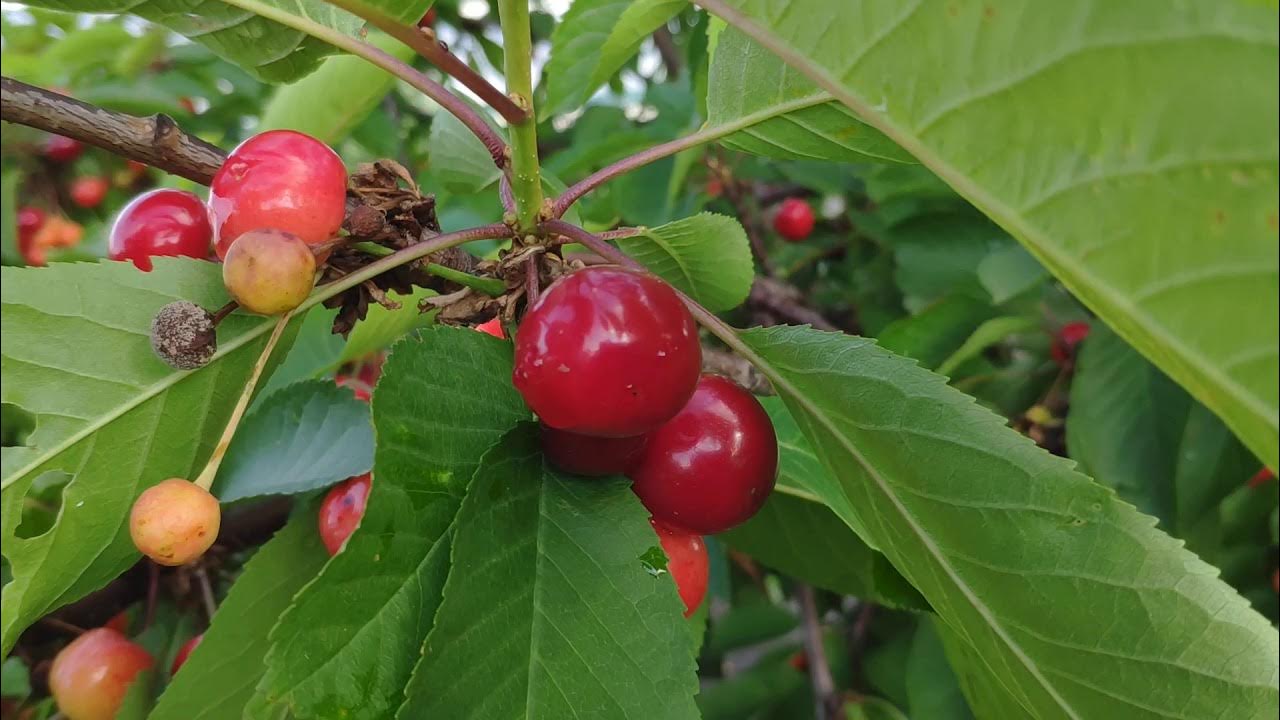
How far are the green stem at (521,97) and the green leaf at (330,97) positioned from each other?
773 mm

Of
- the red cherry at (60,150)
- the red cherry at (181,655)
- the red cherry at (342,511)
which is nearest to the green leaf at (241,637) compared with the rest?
the red cherry at (342,511)

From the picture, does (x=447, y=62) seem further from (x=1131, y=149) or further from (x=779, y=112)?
(x=1131, y=149)

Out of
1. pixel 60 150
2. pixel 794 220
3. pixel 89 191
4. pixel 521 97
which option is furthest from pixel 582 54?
pixel 60 150

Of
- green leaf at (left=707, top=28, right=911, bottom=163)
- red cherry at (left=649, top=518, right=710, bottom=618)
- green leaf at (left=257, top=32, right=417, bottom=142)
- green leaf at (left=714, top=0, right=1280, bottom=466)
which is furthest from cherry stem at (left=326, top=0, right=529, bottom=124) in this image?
green leaf at (left=257, top=32, right=417, bottom=142)

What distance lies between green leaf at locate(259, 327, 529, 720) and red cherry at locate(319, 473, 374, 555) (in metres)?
0.24

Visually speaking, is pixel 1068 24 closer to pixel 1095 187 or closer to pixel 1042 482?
pixel 1095 187

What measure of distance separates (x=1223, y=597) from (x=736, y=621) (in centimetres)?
236

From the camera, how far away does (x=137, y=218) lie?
97 cm

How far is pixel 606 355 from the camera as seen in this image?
767 mm

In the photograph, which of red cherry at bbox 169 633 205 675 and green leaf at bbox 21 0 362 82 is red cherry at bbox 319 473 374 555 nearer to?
red cherry at bbox 169 633 205 675

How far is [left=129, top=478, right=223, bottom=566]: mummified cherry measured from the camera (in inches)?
28.9

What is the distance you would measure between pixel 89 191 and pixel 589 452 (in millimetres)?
3513

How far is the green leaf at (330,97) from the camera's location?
1.60 meters

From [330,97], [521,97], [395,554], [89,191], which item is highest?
[521,97]
